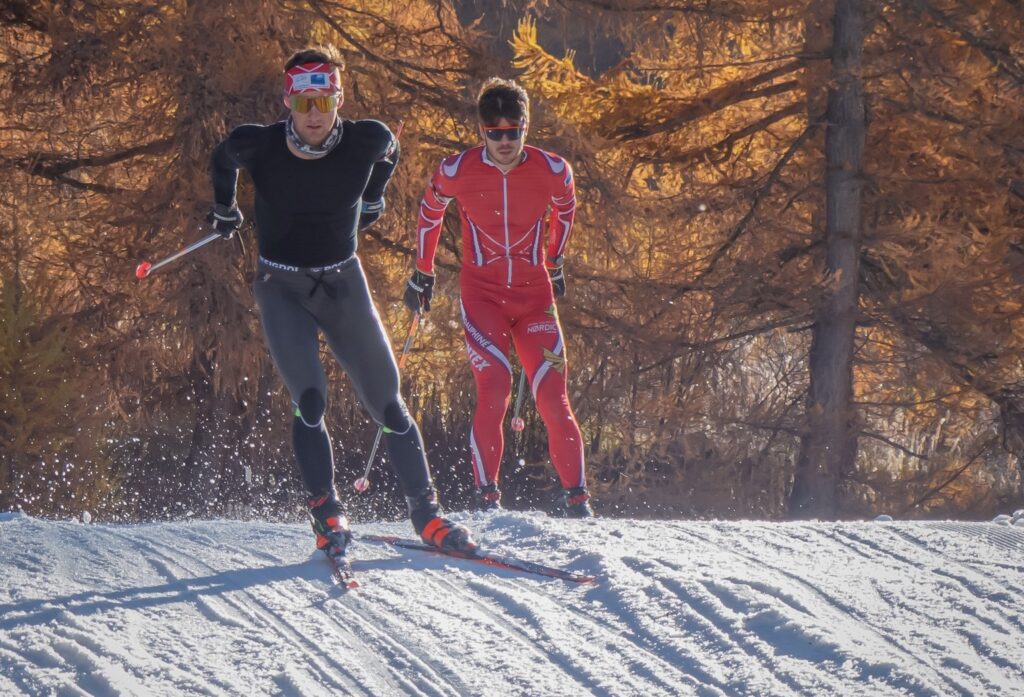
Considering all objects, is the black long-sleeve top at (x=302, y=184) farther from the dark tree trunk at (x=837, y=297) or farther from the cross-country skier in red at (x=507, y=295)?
the dark tree trunk at (x=837, y=297)

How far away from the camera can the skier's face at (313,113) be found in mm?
5176

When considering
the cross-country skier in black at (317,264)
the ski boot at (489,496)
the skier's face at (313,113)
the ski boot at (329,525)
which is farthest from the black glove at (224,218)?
the ski boot at (489,496)

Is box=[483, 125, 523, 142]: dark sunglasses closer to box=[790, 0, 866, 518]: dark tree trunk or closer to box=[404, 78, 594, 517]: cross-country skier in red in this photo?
box=[404, 78, 594, 517]: cross-country skier in red

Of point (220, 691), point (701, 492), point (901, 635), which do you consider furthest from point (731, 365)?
point (220, 691)

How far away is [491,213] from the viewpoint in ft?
22.4

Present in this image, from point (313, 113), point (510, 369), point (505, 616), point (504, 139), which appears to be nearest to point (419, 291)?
point (510, 369)

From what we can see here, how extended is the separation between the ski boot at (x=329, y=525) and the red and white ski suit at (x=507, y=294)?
158 centimetres

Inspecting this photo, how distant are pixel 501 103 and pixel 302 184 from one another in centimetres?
156

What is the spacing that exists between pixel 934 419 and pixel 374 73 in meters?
7.35

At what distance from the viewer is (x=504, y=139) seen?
659 cm

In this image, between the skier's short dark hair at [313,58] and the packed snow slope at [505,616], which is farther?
the skier's short dark hair at [313,58]

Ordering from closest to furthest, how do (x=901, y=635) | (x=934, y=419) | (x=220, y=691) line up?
(x=220, y=691) < (x=901, y=635) < (x=934, y=419)

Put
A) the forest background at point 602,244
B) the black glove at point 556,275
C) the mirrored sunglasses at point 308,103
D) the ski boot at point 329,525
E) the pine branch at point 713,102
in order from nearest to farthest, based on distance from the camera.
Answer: the mirrored sunglasses at point 308,103 < the ski boot at point 329,525 < the black glove at point 556,275 < the forest background at point 602,244 < the pine branch at point 713,102

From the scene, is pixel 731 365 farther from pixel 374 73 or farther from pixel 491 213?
pixel 491 213
